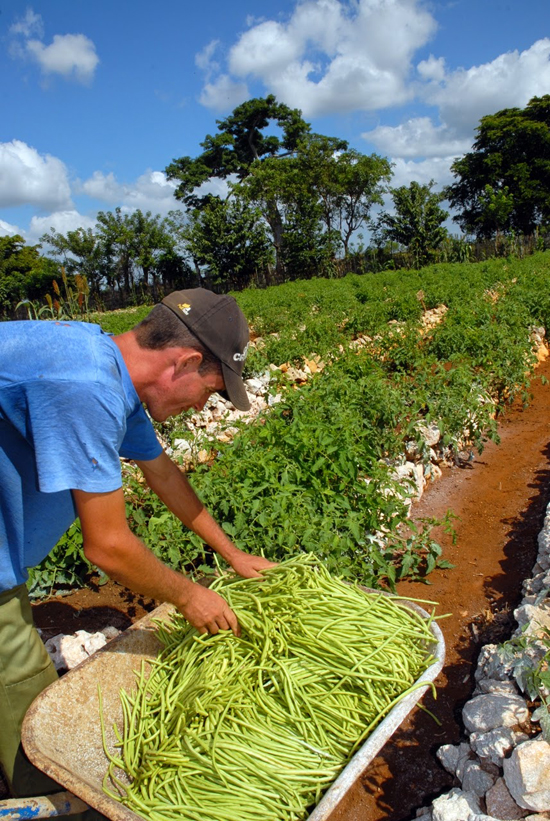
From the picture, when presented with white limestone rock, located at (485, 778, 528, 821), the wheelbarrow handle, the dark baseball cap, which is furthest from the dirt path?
the dark baseball cap

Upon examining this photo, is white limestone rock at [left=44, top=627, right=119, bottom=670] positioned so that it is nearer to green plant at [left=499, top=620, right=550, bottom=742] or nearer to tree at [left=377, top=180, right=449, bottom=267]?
green plant at [left=499, top=620, right=550, bottom=742]

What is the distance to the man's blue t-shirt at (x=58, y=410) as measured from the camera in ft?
5.25

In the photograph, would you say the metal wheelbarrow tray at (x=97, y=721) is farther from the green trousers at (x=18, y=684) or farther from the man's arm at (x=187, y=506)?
the man's arm at (x=187, y=506)

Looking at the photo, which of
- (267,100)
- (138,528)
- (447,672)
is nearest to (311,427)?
(138,528)

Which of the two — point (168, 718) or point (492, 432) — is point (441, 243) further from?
point (168, 718)

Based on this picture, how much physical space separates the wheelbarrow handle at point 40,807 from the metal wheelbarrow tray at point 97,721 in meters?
0.07

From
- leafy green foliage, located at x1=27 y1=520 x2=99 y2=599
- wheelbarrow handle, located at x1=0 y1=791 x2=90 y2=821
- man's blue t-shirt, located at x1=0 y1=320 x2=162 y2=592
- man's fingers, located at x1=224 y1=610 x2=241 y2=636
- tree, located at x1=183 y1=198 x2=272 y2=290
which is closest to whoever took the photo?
man's blue t-shirt, located at x1=0 y1=320 x2=162 y2=592

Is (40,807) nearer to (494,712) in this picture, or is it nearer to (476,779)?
(476,779)

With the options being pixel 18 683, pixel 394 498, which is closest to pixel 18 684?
pixel 18 683

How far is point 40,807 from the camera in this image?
1.86 meters

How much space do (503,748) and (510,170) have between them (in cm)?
3694

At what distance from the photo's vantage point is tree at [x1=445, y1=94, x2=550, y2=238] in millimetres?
32344

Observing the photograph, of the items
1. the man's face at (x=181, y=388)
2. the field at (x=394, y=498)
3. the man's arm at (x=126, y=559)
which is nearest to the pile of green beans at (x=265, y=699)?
the man's arm at (x=126, y=559)

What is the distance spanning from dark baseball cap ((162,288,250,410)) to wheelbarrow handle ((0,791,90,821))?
1.42 m
